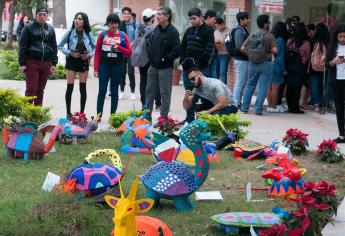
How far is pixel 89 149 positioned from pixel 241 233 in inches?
156

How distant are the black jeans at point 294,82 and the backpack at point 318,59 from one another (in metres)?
0.48

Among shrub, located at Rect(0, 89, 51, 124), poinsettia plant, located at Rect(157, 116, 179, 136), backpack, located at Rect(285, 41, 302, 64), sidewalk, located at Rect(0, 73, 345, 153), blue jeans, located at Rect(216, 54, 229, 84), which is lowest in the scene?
sidewalk, located at Rect(0, 73, 345, 153)

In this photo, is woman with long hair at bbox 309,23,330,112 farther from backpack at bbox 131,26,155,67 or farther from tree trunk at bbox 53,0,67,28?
tree trunk at bbox 53,0,67,28

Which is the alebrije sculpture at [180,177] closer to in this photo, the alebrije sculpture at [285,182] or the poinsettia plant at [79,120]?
the alebrije sculpture at [285,182]

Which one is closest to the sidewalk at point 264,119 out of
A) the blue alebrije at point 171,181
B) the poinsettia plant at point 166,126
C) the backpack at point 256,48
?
the backpack at point 256,48

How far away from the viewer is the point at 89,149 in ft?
31.0

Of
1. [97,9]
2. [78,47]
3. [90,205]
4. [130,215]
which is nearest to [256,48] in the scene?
[78,47]

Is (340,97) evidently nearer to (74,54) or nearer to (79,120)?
(79,120)

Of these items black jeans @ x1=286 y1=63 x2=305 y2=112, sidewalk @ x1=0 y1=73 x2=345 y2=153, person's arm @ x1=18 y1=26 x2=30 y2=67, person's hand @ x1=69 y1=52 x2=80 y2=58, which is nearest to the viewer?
person's arm @ x1=18 y1=26 x2=30 y2=67

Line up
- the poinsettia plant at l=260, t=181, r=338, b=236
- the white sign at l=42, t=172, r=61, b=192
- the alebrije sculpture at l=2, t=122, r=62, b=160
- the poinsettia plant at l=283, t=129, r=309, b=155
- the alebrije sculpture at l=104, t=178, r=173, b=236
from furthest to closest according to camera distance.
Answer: the poinsettia plant at l=283, t=129, r=309, b=155
the alebrije sculpture at l=2, t=122, r=62, b=160
the white sign at l=42, t=172, r=61, b=192
the poinsettia plant at l=260, t=181, r=338, b=236
the alebrije sculpture at l=104, t=178, r=173, b=236

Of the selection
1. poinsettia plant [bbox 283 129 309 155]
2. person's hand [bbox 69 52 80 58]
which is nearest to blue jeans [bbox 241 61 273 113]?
person's hand [bbox 69 52 80 58]

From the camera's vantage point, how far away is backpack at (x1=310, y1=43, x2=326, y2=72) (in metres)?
13.8

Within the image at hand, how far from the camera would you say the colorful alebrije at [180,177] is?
630 centimetres

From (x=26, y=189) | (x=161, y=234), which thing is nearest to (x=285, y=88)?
(x=26, y=189)
